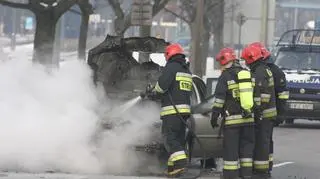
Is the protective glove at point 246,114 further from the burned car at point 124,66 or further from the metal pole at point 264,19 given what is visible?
the metal pole at point 264,19

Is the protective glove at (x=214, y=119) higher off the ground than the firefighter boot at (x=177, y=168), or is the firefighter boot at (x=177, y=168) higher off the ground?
A: the protective glove at (x=214, y=119)

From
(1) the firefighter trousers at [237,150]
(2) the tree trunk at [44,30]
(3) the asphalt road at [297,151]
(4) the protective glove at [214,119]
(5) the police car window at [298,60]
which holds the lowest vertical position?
(3) the asphalt road at [297,151]

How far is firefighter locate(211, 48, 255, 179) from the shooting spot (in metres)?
8.40

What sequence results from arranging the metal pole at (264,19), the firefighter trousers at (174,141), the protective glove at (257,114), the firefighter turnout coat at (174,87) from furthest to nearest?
the metal pole at (264,19) → the protective glove at (257,114) → the firefighter turnout coat at (174,87) → the firefighter trousers at (174,141)

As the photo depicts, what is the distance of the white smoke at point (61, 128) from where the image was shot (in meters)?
8.96

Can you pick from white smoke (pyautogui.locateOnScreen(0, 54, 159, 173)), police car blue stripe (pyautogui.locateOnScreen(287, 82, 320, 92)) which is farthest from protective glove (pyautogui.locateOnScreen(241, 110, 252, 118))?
police car blue stripe (pyautogui.locateOnScreen(287, 82, 320, 92))

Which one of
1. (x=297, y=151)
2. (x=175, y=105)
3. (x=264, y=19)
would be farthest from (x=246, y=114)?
(x=264, y=19)

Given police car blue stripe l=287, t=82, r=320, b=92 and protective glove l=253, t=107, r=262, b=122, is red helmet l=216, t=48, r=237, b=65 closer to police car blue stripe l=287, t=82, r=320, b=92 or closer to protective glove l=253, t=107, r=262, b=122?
protective glove l=253, t=107, r=262, b=122

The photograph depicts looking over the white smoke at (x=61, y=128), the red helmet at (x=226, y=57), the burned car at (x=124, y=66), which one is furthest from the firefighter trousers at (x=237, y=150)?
the burned car at (x=124, y=66)

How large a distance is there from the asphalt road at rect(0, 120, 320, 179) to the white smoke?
0.35 meters

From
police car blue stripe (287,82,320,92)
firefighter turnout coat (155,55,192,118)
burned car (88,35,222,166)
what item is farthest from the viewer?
police car blue stripe (287,82,320,92)

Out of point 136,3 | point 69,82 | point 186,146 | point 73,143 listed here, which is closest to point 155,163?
point 186,146

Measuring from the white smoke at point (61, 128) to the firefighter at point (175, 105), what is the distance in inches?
18.9

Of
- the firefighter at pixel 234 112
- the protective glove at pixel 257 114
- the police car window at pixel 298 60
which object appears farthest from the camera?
the police car window at pixel 298 60
